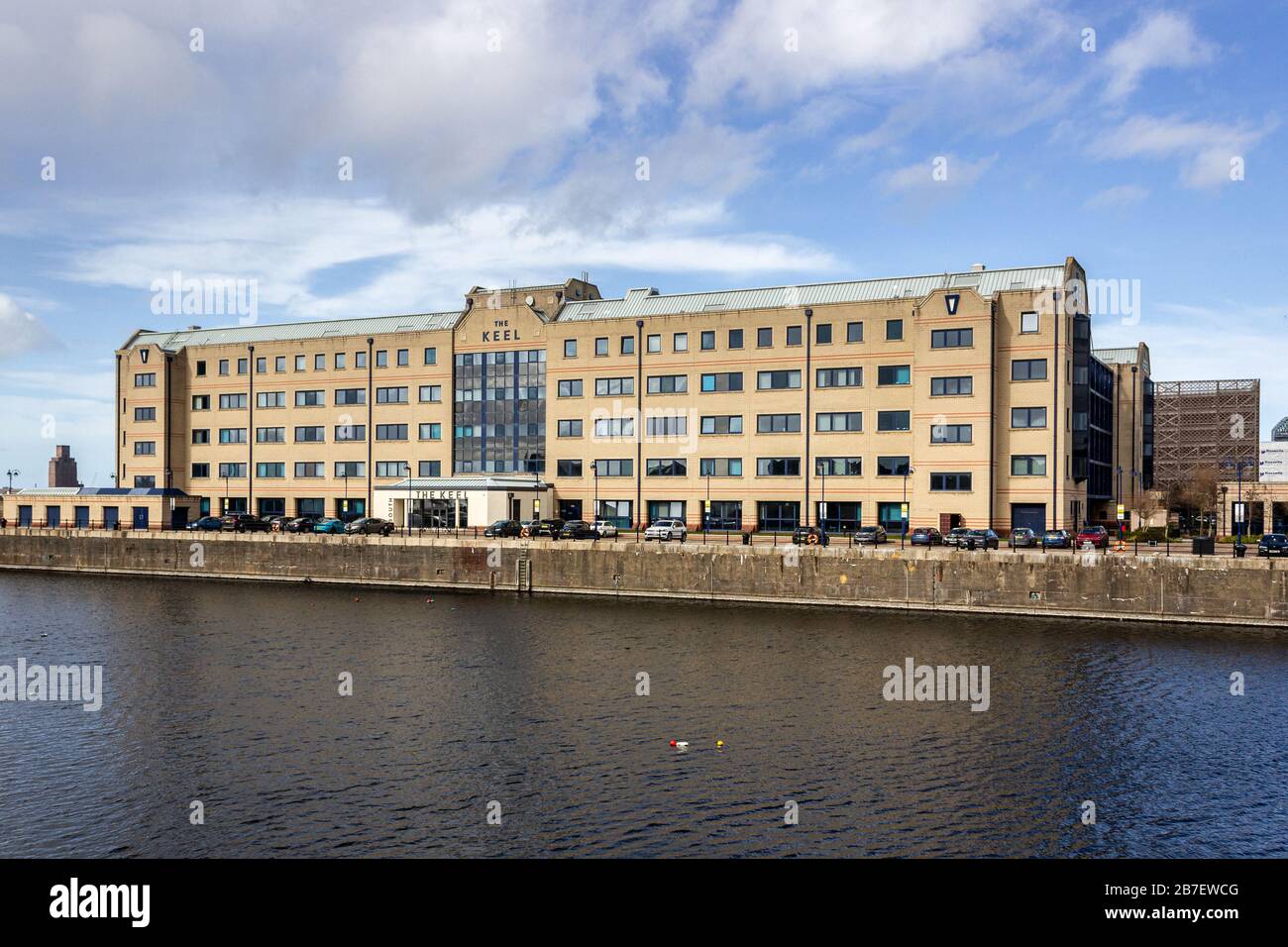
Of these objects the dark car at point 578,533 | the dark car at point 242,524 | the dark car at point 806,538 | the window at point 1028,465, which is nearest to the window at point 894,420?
the window at point 1028,465

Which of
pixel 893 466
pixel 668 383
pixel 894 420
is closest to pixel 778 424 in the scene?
pixel 894 420

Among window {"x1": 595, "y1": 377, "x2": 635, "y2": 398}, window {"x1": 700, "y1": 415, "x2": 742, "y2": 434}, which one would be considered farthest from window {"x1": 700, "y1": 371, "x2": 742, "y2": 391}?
window {"x1": 595, "y1": 377, "x2": 635, "y2": 398}

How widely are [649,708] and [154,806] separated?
660 inches

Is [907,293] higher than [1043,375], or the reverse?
[907,293]

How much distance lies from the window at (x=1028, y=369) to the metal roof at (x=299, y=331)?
5446 centimetres

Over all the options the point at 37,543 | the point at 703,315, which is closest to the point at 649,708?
the point at 703,315

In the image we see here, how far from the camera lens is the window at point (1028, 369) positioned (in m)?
82.2

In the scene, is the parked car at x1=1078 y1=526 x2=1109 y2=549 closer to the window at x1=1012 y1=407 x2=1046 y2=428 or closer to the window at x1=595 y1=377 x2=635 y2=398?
the window at x1=1012 y1=407 x2=1046 y2=428

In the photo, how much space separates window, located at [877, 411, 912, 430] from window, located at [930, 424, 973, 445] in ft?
7.87

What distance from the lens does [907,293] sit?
289 ft

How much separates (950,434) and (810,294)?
1827cm
